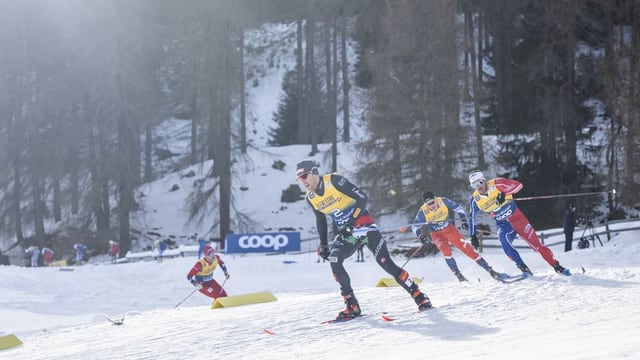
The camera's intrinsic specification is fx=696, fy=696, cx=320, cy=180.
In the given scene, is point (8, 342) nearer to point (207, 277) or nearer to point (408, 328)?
point (207, 277)

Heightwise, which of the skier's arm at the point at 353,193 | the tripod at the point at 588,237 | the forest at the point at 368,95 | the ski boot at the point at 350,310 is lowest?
the tripod at the point at 588,237

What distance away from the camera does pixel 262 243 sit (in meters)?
26.0

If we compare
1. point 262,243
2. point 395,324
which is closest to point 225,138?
point 262,243

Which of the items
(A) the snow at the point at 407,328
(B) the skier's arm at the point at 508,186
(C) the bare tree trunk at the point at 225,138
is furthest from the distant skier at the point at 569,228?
(C) the bare tree trunk at the point at 225,138

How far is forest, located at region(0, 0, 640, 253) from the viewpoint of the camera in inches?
1092

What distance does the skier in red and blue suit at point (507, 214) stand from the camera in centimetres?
1104

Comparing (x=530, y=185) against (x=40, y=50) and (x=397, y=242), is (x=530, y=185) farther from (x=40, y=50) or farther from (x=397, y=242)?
(x=40, y=50)

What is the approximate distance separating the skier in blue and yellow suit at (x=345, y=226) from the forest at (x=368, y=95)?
1793 cm

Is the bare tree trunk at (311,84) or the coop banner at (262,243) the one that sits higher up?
the bare tree trunk at (311,84)

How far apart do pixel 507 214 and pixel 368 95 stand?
60.0 ft

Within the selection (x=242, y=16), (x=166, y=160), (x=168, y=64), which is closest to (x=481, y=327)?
(x=242, y=16)

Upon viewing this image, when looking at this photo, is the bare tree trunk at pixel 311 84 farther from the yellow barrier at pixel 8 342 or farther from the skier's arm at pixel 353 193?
the skier's arm at pixel 353 193

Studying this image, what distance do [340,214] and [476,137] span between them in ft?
66.9

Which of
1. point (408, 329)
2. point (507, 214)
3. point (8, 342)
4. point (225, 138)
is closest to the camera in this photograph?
point (408, 329)
